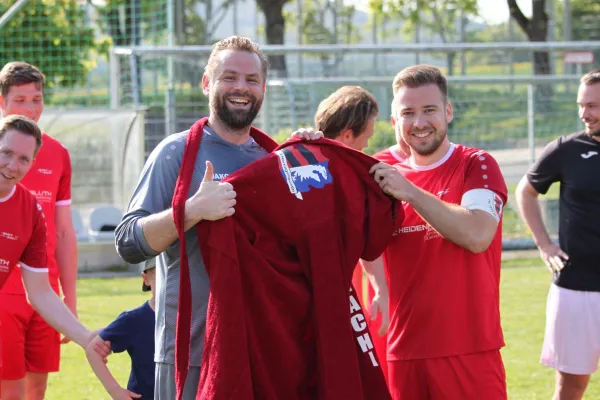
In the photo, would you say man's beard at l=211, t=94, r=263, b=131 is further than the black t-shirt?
No

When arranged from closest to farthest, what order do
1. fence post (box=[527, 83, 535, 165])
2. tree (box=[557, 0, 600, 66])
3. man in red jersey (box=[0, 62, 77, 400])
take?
1. man in red jersey (box=[0, 62, 77, 400])
2. fence post (box=[527, 83, 535, 165])
3. tree (box=[557, 0, 600, 66])

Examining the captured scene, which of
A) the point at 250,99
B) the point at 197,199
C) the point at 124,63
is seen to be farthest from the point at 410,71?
the point at 124,63

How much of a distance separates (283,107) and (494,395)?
12933 mm

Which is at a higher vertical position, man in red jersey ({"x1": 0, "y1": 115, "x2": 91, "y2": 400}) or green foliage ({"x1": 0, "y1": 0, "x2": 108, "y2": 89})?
green foliage ({"x1": 0, "y1": 0, "x2": 108, "y2": 89})

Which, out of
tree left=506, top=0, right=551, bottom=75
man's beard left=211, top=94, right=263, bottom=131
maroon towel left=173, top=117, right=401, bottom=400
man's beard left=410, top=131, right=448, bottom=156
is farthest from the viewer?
tree left=506, top=0, right=551, bottom=75

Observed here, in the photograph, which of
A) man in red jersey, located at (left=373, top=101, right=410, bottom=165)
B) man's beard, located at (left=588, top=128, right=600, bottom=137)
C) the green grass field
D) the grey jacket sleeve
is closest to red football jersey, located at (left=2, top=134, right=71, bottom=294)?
the green grass field

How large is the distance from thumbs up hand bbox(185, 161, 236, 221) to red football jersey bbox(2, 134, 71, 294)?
9.04ft

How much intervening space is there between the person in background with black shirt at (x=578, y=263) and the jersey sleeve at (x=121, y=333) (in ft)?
9.07

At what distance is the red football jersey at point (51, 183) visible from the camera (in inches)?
240

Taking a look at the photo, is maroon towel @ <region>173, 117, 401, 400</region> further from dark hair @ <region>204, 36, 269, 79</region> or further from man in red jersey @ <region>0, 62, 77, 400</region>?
man in red jersey @ <region>0, 62, 77, 400</region>

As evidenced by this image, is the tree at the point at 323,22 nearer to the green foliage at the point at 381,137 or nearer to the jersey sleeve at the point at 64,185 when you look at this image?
the green foliage at the point at 381,137

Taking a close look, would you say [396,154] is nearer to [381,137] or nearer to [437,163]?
[437,163]

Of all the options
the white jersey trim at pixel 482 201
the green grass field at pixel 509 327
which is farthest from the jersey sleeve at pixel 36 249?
the green grass field at pixel 509 327

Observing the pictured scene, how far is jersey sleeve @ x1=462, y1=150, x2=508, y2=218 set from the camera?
4219 millimetres
